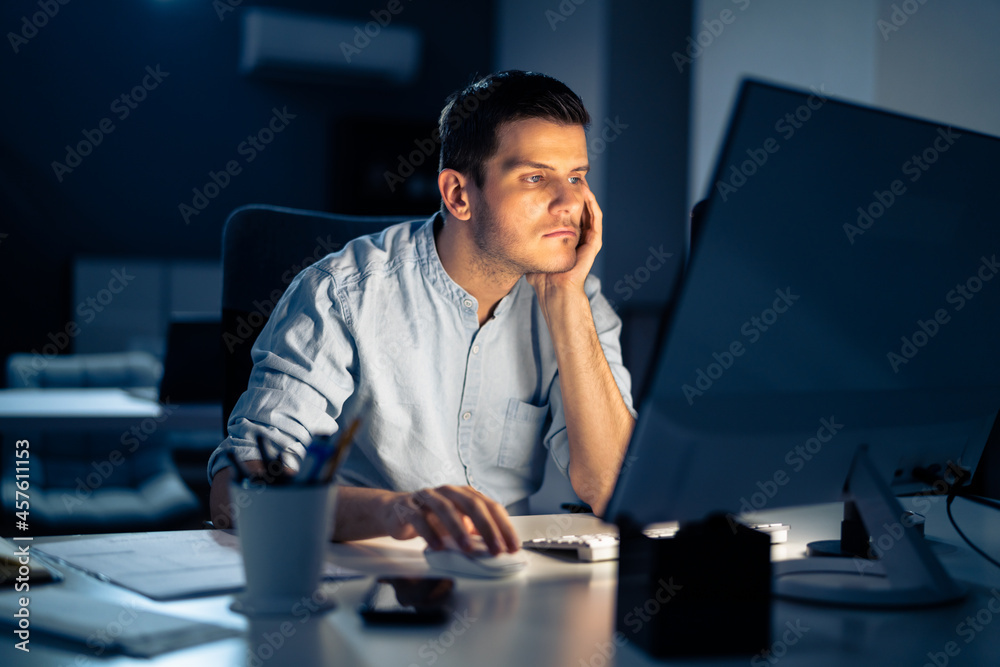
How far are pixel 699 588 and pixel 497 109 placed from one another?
3.20ft

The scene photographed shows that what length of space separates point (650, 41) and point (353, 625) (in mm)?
3922

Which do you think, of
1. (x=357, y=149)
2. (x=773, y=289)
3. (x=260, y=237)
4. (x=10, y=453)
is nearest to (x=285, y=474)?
(x=773, y=289)

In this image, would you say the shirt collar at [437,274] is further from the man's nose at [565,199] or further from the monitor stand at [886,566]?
the monitor stand at [886,566]

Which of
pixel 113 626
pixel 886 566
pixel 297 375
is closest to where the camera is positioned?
pixel 113 626

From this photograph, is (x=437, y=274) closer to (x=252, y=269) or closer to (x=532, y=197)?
(x=532, y=197)

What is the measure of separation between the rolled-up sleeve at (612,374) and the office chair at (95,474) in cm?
130

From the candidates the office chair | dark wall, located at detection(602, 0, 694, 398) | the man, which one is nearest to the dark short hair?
the man

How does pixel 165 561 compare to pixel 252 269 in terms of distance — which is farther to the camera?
pixel 252 269

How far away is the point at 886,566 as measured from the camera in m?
0.77

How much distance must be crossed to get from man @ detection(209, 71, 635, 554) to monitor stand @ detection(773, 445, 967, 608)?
1.99 ft

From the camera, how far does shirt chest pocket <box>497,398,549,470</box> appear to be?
1457 mm

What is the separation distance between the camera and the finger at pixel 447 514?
80 cm

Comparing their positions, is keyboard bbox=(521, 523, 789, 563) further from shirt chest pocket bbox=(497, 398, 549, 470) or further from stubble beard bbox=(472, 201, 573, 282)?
stubble beard bbox=(472, 201, 573, 282)

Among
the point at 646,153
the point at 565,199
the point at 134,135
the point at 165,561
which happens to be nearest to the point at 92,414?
the point at 565,199
